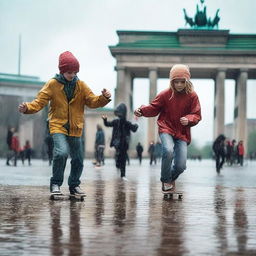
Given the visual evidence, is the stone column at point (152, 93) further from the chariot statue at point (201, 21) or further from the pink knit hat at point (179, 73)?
the pink knit hat at point (179, 73)

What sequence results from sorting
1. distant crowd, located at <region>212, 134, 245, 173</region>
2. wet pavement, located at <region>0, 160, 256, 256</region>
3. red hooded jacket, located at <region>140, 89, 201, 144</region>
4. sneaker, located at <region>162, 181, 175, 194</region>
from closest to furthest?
1. wet pavement, located at <region>0, 160, 256, 256</region>
2. red hooded jacket, located at <region>140, 89, 201, 144</region>
3. sneaker, located at <region>162, 181, 175, 194</region>
4. distant crowd, located at <region>212, 134, 245, 173</region>

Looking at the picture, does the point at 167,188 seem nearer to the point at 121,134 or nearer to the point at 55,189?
the point at 55,189

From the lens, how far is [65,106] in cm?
874

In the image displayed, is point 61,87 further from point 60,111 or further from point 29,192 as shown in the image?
point 29,192

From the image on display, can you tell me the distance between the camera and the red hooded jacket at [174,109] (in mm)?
9211

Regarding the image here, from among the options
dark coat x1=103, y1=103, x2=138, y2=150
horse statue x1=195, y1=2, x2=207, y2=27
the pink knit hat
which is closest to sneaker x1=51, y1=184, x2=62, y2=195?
the pink knit hat

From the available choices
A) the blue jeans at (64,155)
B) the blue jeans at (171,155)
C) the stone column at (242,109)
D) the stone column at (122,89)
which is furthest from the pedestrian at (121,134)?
the stone column at (242,109)

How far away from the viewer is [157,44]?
235 ft

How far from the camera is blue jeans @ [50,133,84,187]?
8.65 metres

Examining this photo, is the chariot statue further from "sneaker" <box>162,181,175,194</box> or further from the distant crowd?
"sneaker" <box>162,181,175,194</box>

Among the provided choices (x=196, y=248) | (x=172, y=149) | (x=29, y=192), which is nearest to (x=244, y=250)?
(x=196, y=248)

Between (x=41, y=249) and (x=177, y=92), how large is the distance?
4.98m

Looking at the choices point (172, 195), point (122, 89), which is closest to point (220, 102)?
point (122, 89)

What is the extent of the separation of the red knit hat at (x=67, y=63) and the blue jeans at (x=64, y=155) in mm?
838
